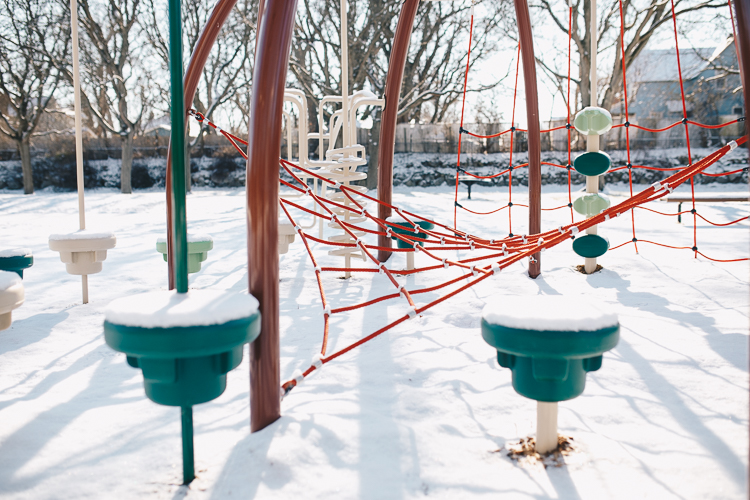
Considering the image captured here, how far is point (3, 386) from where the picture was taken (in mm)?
1982

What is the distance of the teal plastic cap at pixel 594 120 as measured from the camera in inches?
142

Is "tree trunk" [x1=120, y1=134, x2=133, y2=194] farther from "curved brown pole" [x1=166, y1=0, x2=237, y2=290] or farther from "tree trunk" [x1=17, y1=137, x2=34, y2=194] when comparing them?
"curved brown pole" [x1=166, y1=0, x2=237, y2=290]

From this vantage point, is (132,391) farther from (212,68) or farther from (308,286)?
(212,68)

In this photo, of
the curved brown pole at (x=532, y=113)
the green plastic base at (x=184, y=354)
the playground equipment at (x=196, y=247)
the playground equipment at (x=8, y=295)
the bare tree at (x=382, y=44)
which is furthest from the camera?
the bare tree at (x=382, y=44)

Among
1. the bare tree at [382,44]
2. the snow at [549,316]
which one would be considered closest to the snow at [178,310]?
the snow at [549,316]

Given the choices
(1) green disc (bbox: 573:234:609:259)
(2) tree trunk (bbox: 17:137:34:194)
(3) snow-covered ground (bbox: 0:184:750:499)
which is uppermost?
(2) tree trunk (bbox: 17:137:34:194)

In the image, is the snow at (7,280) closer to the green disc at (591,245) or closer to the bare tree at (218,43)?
the green disc at (591,245)

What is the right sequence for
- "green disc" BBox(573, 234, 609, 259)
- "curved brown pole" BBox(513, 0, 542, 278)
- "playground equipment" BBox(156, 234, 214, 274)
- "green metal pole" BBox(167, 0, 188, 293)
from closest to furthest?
1. "green metal pole" BBox(167, 0, 188, 293)
2. "playground equipment" BBox(156, 234, 214, 274)
3. "curved brown pole" BBox(513, 0, 542, 278)
4. "green disc" BBox(573, 234, 609, 259)

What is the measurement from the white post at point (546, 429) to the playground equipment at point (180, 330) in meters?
0.84

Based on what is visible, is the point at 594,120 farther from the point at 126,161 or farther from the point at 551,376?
the point at 126,161

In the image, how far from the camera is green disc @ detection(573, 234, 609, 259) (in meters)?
3.65

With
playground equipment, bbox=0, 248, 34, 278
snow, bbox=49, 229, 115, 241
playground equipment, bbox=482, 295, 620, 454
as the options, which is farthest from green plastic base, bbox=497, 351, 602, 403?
playground equipment, bbox=0, 248, 34, 278

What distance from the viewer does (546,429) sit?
1431 mm

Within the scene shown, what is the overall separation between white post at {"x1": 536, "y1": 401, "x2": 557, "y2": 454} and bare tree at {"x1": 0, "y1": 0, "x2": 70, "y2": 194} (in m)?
17.3
